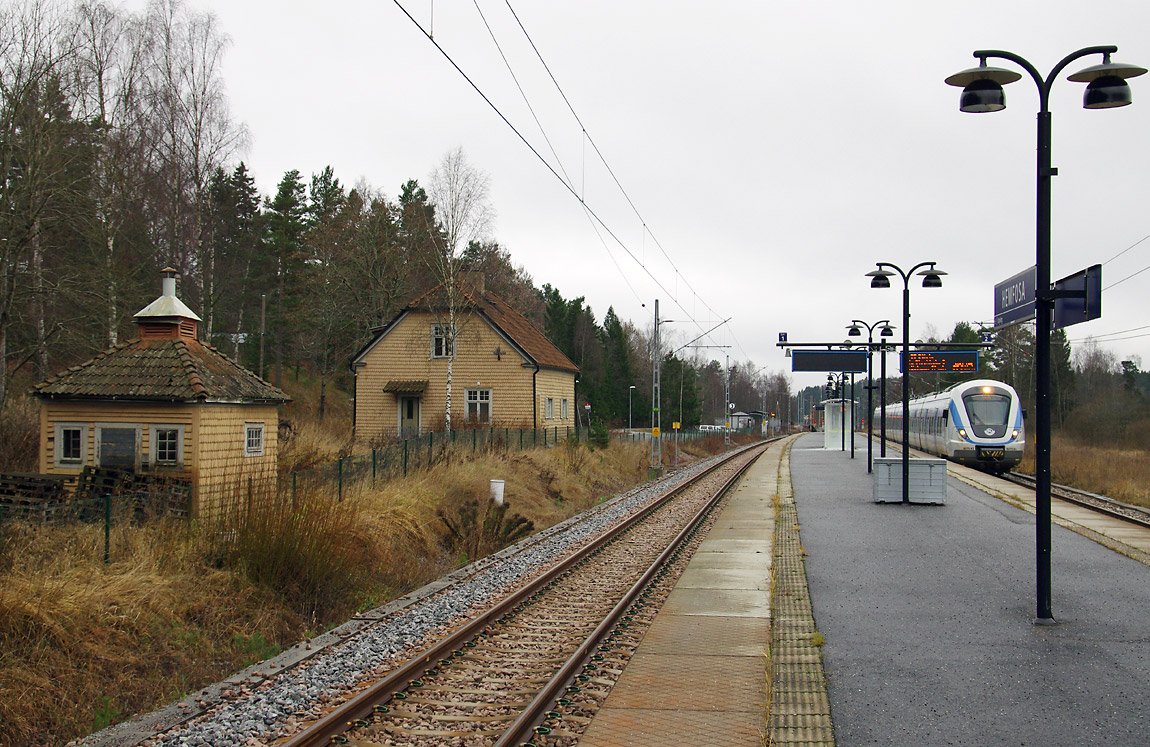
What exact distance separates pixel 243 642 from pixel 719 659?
504 centimetres

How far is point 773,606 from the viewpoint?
36.0 feet

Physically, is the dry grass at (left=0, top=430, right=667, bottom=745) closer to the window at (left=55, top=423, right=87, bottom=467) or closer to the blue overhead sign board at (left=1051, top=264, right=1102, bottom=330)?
the window at (left=55, top=423, right=87, bottom=467)

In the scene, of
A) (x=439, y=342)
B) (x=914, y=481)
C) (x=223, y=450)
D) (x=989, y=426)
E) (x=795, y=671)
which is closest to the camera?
(x=795, y=671)

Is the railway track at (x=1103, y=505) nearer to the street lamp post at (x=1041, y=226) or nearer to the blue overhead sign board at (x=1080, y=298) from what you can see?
the street lamp post at (x=1041, y=226)

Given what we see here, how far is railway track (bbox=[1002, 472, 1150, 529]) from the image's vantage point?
62.4 ft

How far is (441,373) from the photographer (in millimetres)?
39531

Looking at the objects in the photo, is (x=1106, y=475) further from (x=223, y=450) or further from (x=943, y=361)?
(x=223, y=450)

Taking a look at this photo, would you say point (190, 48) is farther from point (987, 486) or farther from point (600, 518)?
point (987, 486)

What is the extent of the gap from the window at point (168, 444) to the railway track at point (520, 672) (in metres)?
6.90

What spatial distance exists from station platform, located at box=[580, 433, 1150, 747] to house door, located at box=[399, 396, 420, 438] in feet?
81.5

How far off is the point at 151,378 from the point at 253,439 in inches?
94.6

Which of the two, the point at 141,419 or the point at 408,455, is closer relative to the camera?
the point at 141,419

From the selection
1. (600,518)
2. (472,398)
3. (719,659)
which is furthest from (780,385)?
(719,659)

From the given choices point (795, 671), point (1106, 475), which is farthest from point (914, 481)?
point (795, 671)
